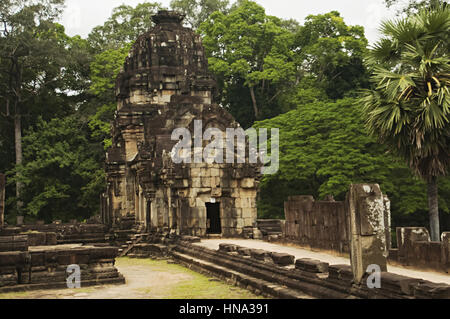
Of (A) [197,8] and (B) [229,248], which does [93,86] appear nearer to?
(A) [197,8]

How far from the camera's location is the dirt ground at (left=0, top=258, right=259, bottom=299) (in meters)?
10.1

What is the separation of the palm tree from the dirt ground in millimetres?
6610

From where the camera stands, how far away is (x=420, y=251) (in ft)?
32.7

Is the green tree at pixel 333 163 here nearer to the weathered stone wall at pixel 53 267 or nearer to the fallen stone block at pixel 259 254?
the fallen stone block at pixel 259 254

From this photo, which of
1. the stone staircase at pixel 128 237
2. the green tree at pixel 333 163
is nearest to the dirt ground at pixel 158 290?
the stone staircase at pixel 128 237

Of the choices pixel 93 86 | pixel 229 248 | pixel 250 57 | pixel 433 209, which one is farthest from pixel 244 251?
pixel 93 86

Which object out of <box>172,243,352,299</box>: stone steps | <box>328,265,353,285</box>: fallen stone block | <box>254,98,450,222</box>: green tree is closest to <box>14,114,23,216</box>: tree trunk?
<box>254,98,450,222</box>: green tree

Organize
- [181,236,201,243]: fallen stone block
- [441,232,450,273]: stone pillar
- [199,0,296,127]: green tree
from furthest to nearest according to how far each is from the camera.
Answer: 1. [199,0,296,127]: green tree
2. [181,236,201,243]: fallen stone block
3. [441,232,450,273]: stone pillar

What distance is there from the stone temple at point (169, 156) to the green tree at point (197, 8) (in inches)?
695

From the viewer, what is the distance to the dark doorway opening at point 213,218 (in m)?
19.2

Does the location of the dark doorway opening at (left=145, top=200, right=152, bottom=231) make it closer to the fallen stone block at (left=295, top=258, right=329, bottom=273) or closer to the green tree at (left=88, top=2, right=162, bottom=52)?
the fallen stone block at (left=295, top=258, right=329, bottom=273)

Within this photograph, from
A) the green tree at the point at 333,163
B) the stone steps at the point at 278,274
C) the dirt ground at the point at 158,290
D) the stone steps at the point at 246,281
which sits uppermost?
the green tree at the point at 333,163

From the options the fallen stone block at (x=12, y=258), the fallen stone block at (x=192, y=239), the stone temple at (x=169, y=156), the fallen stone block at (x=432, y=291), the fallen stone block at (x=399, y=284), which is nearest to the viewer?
the fallen stone block at (x=432, y=291)
